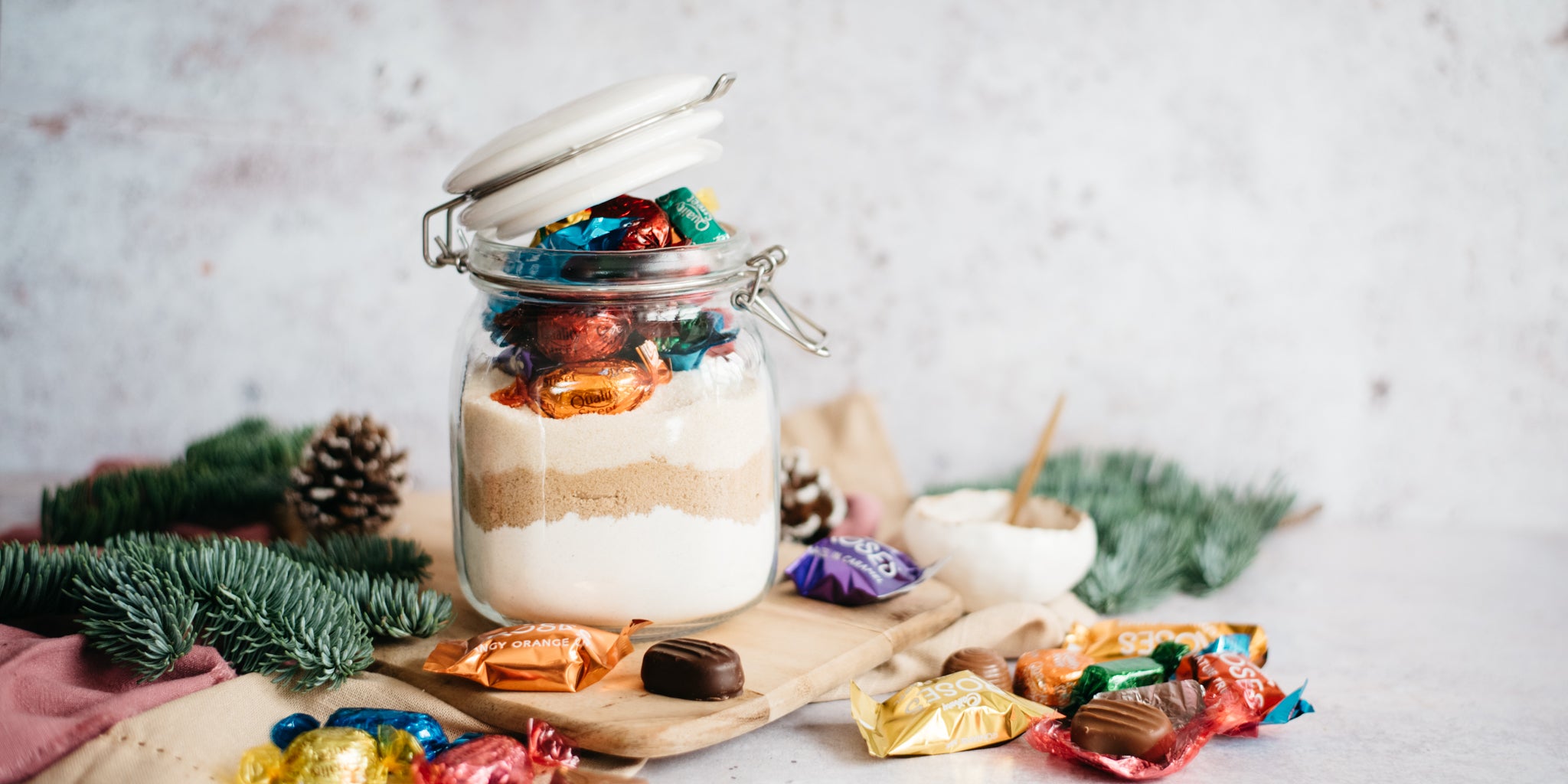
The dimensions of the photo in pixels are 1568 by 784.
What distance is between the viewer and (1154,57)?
1606mm

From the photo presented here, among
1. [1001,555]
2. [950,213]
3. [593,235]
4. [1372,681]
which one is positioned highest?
[950,213]

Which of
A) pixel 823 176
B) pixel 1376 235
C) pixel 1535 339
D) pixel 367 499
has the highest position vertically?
pixel 823 176

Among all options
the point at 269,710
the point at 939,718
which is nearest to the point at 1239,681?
the point at 939,718

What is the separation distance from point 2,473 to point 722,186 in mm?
1134

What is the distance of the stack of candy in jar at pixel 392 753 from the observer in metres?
0.74

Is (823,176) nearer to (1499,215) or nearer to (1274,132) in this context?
(1274,132)

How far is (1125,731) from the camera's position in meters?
0.82

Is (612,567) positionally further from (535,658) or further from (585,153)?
(585,153)

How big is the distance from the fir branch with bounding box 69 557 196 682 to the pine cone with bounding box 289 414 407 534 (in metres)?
0.36

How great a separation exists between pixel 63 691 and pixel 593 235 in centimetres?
49

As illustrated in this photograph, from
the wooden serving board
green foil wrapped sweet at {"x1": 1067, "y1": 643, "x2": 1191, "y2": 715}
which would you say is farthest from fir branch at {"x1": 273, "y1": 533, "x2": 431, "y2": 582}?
green foil wrapped sweet at {"x1": 1067, "y1": 643, "x2": 1191, "y2": 715}

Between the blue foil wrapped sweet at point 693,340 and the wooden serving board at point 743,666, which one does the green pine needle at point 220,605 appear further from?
the blue foil wrapped sweet at point 693,340

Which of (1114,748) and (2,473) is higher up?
(2,473)

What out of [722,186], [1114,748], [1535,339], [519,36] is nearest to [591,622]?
[1114,748]
